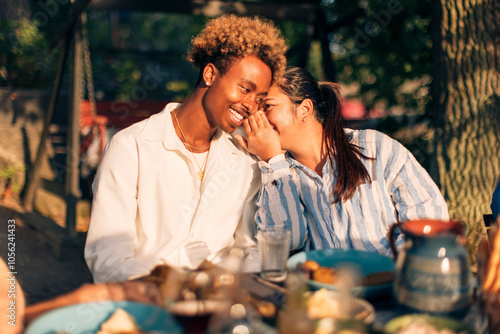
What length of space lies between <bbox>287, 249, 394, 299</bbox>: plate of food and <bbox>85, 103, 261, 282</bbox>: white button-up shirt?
555 millimetres

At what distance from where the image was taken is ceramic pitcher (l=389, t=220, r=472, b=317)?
1.34 m

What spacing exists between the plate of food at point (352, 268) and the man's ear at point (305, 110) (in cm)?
110

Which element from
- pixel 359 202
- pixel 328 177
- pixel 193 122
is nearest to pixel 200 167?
pixel 193 122

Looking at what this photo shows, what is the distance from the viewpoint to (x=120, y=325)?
1356 mm

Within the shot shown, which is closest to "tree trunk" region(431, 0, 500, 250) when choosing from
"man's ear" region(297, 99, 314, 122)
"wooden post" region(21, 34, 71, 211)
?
"man's ear" region(297, 99, 314, 122)

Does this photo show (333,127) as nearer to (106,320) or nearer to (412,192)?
(412,192)

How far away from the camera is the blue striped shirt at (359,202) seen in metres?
2.65

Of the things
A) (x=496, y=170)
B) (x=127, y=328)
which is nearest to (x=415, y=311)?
(x=127, y=328)

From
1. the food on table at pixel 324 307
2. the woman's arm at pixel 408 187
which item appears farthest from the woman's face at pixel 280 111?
the food on table at pixel 324 307

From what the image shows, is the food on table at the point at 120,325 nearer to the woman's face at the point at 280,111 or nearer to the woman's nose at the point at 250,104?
the woman's nose at the point at 250,104

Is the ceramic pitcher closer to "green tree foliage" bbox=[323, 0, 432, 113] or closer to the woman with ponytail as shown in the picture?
the woman with ponytail

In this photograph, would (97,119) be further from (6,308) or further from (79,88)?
(6,308)

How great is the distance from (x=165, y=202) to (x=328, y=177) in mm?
958

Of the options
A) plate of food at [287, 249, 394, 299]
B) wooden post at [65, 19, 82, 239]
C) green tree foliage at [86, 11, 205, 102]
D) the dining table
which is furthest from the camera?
green tree foliage at [86, 11, 205, 102]
